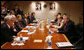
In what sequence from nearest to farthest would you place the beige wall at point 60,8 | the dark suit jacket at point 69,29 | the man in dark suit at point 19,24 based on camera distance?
the dark suit jacket at point 69,29 → the man in dark suit at point 19,24 → the beige wall at point 60,8

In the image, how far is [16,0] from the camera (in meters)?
13.3

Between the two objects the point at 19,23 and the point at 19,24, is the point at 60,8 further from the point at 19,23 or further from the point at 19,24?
the point at 19,24

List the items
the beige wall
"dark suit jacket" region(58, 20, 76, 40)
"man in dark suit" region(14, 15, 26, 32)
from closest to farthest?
1. "dark suit jacket" region(58, 20, 76, 40)
2. "man in dark suit" region(14, 15, 26, 32)
3. the beige wall

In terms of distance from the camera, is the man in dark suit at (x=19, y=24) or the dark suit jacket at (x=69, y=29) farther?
the man in dark suit at (x=19, y=24)

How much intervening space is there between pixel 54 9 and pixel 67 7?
1.20 metres

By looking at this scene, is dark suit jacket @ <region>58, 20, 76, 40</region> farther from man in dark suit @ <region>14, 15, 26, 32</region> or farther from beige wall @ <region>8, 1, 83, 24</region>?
beige wall @ <region>8, 1, 83, 24</region>

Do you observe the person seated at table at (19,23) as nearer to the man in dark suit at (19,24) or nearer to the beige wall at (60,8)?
the man in dark suit at (19,24)

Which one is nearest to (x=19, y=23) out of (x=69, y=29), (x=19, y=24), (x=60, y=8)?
(x=19, y=24)

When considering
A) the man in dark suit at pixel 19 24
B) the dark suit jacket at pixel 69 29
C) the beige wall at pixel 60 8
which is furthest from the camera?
the beige wall at pixel 60 8

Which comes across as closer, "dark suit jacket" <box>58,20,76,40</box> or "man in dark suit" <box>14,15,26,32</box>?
"dark suit jacket" <box>58,20,76,40</box>

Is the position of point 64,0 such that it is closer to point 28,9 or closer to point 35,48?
point 28,9

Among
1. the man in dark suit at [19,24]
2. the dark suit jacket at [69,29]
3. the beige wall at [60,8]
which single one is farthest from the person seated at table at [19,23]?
the beige wall at [60,8]

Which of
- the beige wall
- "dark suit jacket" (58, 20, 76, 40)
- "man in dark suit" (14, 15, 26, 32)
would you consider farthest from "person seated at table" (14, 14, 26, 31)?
the beige wall

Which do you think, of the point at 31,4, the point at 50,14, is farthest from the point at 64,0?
the point at 31,4
